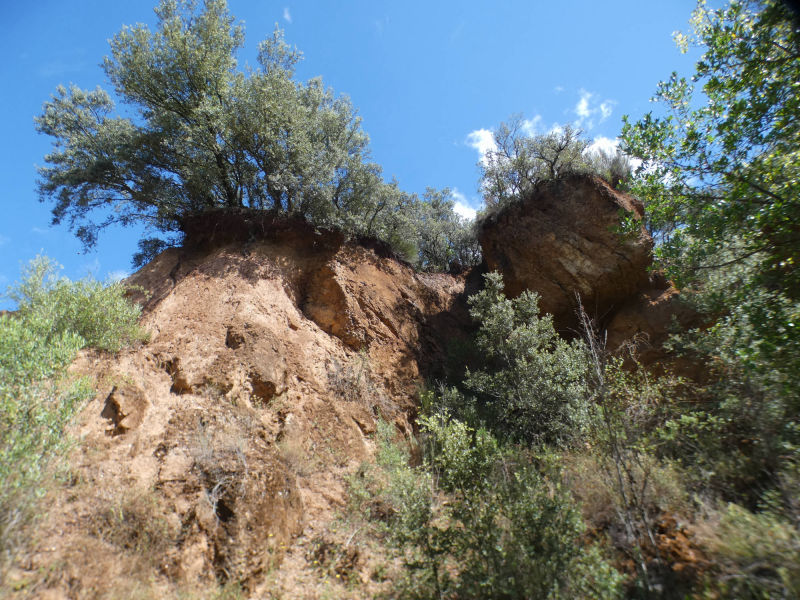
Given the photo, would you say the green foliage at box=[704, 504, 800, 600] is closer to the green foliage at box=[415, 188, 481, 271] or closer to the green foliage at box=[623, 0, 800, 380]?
the green foliage at box=[623, 0, 800, 380]

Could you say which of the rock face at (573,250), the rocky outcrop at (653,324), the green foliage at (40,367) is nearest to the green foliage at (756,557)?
the rocky outcrop at (653,324)

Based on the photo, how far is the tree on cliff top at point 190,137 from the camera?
35.7 feet

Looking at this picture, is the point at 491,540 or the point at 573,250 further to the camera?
the point at 573,250

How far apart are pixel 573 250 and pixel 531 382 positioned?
6.15m

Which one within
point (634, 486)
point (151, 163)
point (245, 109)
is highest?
point (245, 109)

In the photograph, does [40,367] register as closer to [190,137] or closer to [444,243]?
[190,137]

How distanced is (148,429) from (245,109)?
29.1 feet

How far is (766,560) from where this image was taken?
12.8 ft

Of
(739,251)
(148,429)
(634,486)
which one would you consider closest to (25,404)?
(148,429)

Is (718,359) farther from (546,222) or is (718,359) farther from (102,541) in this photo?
(102,541)

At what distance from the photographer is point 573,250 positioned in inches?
527

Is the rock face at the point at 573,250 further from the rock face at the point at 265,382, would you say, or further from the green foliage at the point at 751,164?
the green foliage at the point at 751,164

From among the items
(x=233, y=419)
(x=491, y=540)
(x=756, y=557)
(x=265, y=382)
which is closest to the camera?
(x=756, y=557)

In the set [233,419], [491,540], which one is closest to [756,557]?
[491,540]
